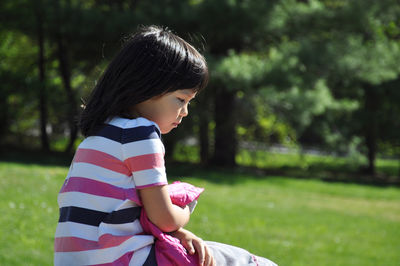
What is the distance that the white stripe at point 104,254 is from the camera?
1705 millimetres

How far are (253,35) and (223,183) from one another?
4.11 metres

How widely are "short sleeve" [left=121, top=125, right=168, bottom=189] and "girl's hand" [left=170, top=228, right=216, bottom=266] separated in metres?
0.24

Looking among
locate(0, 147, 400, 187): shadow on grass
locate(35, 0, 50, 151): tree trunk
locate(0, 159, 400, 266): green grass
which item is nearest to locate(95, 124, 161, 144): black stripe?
locate(0, 159, 400, 266): green grass

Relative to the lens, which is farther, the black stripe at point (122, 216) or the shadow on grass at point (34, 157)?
the shadow on grass at point (34, 157)

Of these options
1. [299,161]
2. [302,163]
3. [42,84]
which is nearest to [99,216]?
[42,84]

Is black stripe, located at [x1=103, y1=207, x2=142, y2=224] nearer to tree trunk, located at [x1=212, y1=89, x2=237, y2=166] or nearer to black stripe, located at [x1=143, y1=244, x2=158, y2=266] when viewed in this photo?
black stripe, located at [x1=143, y1=244, x2=158, y2=266]

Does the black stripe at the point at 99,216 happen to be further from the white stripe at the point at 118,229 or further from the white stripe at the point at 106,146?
Answer: the white stripe at the point at 106,146

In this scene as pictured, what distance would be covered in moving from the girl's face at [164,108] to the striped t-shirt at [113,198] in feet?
0.42

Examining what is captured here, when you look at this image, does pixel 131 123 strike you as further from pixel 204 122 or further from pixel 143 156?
pixel 204 122

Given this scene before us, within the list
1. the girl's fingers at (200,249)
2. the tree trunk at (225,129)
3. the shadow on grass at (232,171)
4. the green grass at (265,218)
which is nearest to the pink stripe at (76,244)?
the girl's fingers at (200,249)

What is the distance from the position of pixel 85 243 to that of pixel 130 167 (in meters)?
0.30

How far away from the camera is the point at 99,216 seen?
1742 mm

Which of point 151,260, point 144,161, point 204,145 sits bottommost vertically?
point 204,145

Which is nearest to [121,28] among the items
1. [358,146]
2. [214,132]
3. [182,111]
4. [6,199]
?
[214,132]
